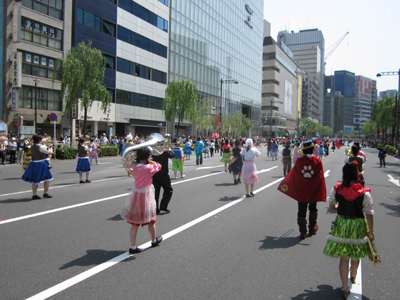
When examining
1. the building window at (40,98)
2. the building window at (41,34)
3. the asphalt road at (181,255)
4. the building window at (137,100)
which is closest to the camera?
the asphalt road at (181,255)

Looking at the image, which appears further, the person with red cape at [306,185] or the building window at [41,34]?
the building window at [41,34]

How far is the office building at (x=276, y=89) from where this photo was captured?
326ft

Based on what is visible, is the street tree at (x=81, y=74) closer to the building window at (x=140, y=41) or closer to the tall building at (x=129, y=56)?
the tall building at (x=129, y=56)

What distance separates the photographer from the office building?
9944 cm

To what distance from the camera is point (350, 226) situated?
3957 mm

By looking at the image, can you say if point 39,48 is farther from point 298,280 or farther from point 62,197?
point 298,280

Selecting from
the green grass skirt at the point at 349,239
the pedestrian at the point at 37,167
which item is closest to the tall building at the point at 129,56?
the pedestrian at the point at 37,167

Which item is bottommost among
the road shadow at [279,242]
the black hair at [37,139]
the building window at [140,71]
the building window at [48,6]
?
the road shadow at [279,242]

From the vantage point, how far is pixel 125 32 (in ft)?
128

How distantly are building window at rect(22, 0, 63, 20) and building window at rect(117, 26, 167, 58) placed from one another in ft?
25.3

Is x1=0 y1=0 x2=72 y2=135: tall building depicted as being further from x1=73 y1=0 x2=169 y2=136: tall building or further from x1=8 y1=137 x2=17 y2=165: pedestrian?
x1=8 y1=137 x2=17 y2=165: pedestrian

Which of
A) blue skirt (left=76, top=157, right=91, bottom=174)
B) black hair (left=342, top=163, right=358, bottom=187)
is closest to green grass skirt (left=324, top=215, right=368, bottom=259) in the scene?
black hair (left=342, top=163, right=358, bottom=187)

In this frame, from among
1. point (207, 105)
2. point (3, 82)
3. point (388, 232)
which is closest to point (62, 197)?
point (388, 232)

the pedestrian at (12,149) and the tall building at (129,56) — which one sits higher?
the tall building at (129,56)
